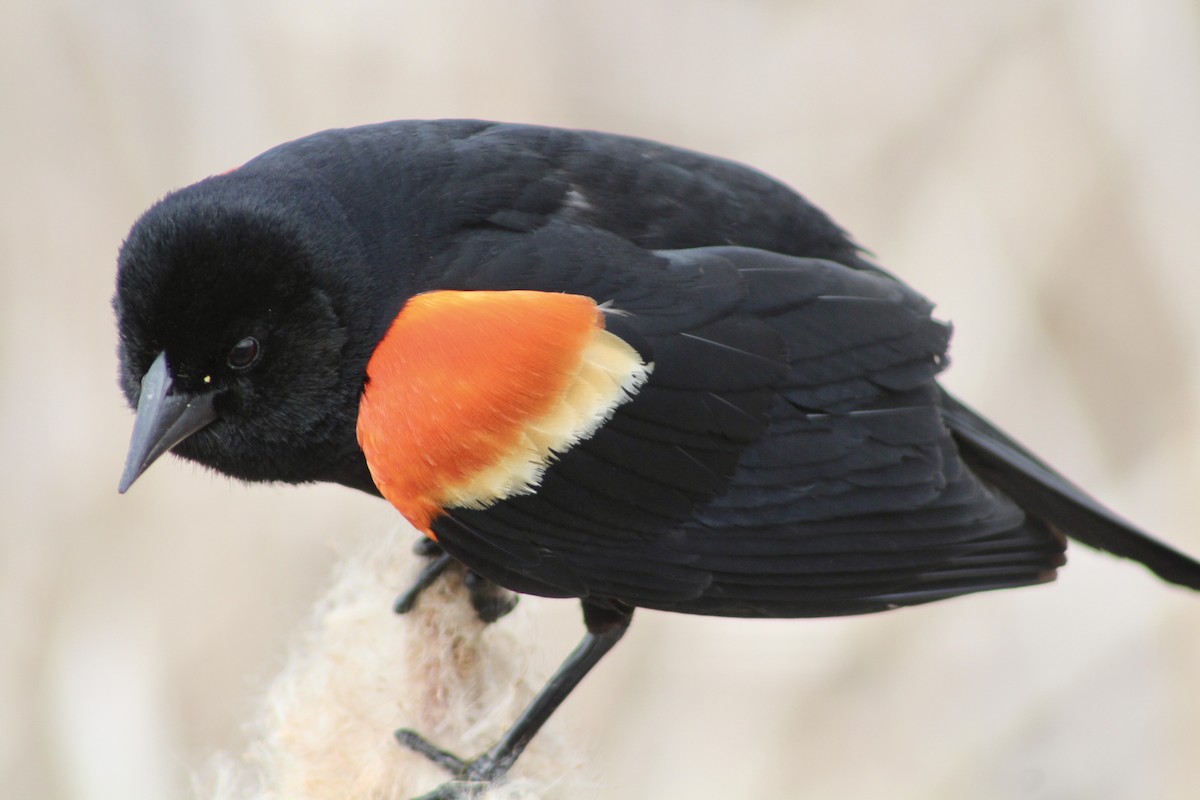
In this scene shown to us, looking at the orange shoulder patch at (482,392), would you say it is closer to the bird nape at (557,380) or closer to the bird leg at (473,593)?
the bird nape at (557,380)

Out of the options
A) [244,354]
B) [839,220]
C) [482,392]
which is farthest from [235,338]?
[839,220]

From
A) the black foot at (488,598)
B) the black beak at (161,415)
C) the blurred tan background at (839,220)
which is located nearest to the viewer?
the black beak at (161,415)

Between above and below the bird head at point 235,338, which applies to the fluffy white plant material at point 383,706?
below

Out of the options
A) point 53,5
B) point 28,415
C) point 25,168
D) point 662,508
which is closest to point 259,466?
point 662,508

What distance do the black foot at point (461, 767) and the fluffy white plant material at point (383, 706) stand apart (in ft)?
0.04

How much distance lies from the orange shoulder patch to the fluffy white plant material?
173 mm

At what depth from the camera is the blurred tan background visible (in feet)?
7.30

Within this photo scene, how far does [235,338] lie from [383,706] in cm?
52

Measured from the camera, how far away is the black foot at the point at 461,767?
1.40 m

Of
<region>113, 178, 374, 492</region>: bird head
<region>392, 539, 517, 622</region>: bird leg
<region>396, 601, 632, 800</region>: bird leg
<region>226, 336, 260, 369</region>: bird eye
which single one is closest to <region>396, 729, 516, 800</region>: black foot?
<region>396, 601, 632, 800</region>: bird leg

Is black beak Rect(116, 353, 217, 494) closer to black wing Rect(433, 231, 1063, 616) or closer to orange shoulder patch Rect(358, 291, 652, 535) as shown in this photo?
orange shoulder patch Rect(358, 291, 652, 535)

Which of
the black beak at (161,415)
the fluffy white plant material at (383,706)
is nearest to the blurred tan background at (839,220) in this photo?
the fluffy white plant material at (383,706)

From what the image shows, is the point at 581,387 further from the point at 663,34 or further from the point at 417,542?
the point at 663,34

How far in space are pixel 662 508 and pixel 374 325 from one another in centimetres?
47
